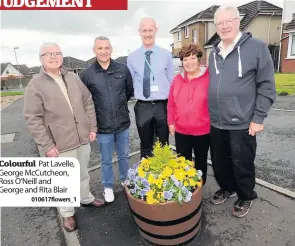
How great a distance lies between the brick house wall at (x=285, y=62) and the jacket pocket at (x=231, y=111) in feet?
64.6

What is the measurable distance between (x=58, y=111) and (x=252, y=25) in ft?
83.9

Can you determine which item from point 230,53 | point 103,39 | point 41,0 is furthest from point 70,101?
point 41,0

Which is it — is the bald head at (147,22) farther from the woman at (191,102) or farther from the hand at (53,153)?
the hand at (53,153)

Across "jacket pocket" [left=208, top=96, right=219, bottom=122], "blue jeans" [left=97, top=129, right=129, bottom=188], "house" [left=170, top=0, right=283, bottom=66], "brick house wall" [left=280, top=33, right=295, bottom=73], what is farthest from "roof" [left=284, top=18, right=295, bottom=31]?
"blue jeans" [left=97, top=129, right=129, bottom=188]

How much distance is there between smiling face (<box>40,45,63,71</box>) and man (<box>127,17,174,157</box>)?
3.59 feet

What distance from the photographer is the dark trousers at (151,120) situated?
3686mm

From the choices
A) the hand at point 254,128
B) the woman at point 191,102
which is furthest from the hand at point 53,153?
the hand at point 254,128

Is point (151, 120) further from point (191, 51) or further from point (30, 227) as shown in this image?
point (30, 227)

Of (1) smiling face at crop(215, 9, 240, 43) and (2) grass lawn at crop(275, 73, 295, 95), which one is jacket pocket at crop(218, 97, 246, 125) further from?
(2) grass lawn at crop(275, 73, 295, 95)

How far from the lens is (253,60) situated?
2.76 meters

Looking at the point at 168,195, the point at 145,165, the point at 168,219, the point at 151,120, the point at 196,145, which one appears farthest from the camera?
the point at 151,120

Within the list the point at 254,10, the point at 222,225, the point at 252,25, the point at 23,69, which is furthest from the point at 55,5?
the point at 23,69

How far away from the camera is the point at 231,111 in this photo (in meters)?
2.93

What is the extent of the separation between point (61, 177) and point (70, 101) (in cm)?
96
